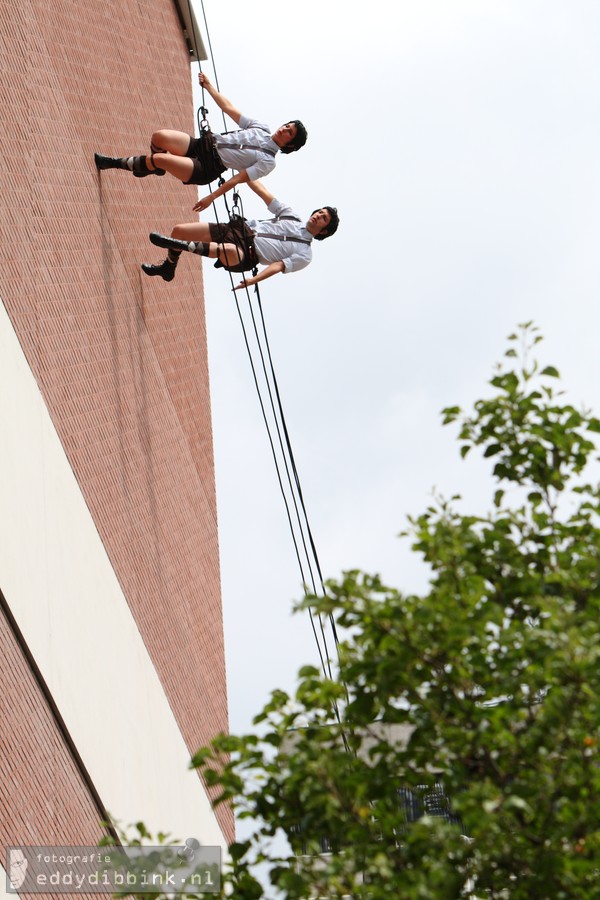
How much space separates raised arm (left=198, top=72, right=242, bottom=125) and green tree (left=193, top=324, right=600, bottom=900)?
7.09 metres

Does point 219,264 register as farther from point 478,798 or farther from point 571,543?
point 478,798

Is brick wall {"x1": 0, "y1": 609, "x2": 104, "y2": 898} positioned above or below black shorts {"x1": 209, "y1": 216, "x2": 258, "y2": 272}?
below

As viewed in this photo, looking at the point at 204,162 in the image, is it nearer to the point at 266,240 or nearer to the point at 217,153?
the point at 217,153

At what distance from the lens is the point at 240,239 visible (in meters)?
12.0

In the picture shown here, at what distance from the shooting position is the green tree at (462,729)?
436cm

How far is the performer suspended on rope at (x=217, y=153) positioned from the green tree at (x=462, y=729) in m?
6.99

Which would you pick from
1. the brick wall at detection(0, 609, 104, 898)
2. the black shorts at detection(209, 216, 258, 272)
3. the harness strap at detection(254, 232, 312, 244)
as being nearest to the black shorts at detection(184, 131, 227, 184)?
the black shorts at detection(209, 216, 258, 272)

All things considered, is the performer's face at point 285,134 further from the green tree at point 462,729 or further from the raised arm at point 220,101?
the green tree at point 462,729

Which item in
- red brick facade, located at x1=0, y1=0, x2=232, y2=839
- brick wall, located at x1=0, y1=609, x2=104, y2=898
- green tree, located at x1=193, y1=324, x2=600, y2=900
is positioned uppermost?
red brick facade, located at x1=0, y1=0, x2=232, y2=839

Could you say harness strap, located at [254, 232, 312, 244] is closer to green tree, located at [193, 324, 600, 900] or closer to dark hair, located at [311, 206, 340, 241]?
dark hair, located at [311, 206, 340, 241]

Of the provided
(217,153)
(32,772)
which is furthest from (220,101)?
(32,772)

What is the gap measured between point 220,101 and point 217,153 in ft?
2.09

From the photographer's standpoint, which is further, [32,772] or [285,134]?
[285,134]

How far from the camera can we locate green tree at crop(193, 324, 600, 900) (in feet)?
14.3
